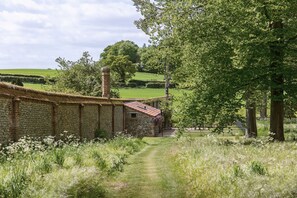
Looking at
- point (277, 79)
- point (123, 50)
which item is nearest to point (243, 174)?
point (277, 79)

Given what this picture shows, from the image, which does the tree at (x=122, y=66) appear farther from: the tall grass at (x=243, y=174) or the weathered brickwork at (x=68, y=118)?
the tall grass at (x=243, y=174)

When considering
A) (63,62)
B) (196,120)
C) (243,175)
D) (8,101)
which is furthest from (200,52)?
(63,62)

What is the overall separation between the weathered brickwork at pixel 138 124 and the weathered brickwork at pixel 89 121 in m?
13.4

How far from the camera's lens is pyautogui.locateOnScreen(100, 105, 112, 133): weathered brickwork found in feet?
111

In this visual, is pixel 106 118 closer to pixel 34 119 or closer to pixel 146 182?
pixel 34 119

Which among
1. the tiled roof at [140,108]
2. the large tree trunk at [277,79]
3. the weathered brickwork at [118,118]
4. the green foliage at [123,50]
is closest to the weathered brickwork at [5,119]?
the large tree trunk at [277,79]

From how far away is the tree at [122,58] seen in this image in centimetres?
8694

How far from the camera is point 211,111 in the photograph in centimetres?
2159

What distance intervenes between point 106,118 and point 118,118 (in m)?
5.97

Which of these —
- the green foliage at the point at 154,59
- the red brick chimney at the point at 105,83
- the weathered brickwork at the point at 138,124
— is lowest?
the weathered brickwork at the point at 138,124

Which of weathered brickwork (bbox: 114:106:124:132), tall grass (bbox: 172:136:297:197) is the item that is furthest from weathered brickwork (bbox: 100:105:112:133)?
tall grass (bbox: 172:136:297:197)

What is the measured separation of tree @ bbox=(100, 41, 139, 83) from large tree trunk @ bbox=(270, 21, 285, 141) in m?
65.2

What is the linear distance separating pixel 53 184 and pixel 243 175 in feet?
15.2

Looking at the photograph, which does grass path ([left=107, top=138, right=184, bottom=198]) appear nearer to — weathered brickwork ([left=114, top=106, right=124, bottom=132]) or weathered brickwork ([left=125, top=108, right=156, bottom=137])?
weathered brickwork ([left=114, top=106, right=124, bottom=132])
